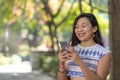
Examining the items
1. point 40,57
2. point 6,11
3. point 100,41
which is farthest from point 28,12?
point 100,41

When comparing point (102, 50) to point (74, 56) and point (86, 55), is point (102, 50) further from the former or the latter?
point (74, 56)

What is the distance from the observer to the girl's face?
3500 mm

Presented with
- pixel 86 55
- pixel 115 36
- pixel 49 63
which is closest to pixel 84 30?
pixel 86 55

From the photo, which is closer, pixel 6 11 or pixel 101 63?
pixel 101 63

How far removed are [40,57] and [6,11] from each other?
278 centimetres

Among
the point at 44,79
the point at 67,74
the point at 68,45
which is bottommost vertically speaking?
the point at 44,79

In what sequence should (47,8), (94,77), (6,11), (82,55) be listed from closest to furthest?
(94,77) < (82,55) < (47,8) < (6,11)

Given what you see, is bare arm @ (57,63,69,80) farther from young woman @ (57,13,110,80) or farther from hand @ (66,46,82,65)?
hand @ (66,46,82,65)

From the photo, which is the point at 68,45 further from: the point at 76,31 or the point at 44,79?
the point at 44,79

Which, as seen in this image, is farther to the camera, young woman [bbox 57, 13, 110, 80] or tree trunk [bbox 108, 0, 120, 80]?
tree trunk [bbox 108, 0, 120, 80]

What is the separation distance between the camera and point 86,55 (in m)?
3.49

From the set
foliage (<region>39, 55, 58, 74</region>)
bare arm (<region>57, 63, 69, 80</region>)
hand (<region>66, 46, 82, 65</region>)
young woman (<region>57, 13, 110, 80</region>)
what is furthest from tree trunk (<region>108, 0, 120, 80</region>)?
foliage (<region>39, 55, 58, 74</region>)

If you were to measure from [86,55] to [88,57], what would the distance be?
29mm

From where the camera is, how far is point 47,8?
55.3 ft
